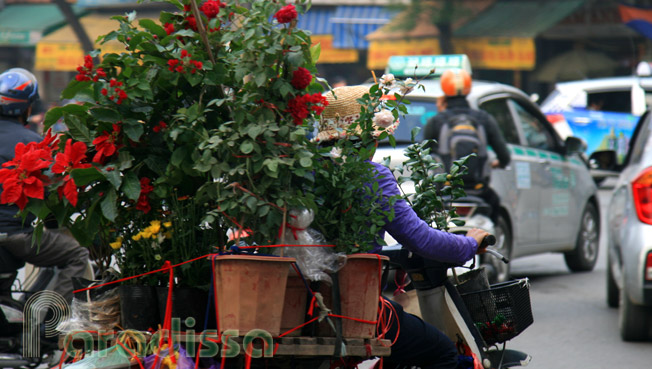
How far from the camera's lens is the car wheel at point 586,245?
33.2ft

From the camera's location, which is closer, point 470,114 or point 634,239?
point 634,239

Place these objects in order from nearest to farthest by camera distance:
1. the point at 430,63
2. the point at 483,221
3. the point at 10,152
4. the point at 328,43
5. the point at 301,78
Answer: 1. the point at 301,78
2. the point at 10,152
3. the point at 483,221
4. the point at 430,63
5. the point at 328,43

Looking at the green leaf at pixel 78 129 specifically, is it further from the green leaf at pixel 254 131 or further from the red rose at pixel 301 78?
the red rose at pixel 301 78

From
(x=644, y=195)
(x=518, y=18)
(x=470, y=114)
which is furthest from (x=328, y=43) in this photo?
(x=644, y=195)

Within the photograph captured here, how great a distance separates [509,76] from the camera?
27672mm

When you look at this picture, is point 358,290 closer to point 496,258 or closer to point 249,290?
point 249,290

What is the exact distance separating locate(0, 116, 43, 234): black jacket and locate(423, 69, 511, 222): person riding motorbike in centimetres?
369

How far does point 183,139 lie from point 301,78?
46 centimetres

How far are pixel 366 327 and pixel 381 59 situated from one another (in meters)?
25.4

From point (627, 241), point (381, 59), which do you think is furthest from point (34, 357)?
point (381, 59)

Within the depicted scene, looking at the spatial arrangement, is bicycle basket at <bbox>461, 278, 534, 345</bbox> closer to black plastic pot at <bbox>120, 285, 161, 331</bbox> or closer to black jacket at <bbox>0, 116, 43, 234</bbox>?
black plastic pot at <bbox>120, 285, 161, 331</bbox>

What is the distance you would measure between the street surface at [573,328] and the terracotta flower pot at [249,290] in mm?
3591

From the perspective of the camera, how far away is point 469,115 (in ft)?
26.3

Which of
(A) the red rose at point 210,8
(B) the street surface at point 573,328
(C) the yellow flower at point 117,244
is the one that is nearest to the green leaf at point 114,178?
(C) the yellow flower at point 117,244
